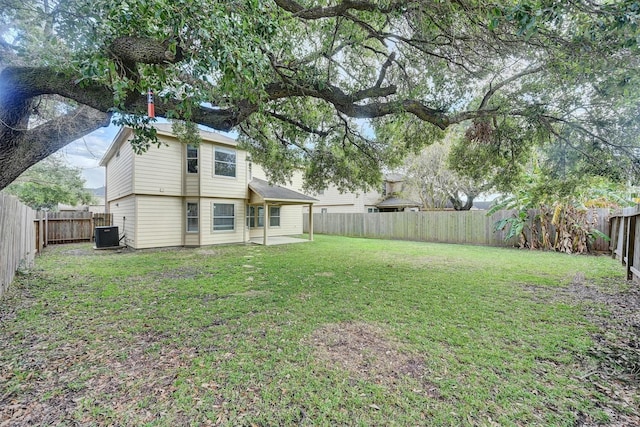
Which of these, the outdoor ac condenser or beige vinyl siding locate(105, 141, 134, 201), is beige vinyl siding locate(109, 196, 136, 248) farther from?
the outdoor ac condenser

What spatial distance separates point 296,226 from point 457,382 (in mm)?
14848

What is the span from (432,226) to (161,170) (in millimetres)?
12705

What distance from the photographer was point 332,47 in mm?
5438

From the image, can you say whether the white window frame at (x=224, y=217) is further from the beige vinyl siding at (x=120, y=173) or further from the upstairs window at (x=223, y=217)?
the beige vinyl siding at (x=120, y=173)

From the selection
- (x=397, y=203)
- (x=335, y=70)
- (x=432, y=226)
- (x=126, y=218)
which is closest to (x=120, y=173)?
(x=126, y=218)

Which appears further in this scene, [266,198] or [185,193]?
[266,198]

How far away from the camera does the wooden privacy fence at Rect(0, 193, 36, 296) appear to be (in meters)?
4.55

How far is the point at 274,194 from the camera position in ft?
42.5

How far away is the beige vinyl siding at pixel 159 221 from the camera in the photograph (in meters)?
10.9

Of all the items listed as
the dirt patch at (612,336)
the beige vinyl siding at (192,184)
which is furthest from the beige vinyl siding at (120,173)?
the dirt patch at (612,336)

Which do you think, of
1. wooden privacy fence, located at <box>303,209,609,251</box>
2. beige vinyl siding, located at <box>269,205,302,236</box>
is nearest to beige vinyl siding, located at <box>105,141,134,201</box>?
beige vinyl siding, located at <box>269,205,302,236</box>

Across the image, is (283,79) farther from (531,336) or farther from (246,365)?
(531,336)

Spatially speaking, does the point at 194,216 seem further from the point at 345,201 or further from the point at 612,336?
the point at 612,336

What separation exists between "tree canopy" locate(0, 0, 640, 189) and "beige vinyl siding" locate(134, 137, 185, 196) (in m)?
3.75
